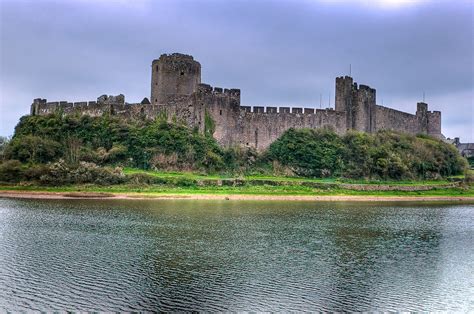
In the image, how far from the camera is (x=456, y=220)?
25.7m

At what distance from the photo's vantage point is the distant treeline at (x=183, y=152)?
122 feet

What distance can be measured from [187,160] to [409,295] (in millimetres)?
28089

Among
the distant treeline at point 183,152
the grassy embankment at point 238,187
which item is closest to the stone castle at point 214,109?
the distant treeline at point 183,152

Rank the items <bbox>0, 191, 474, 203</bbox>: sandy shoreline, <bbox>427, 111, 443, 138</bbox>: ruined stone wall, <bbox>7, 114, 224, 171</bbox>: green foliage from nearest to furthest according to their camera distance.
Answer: <bbox>0, 191, 474, 203</bbox>: sandy shoreline
<bbox>7, 114, 224, 171</bbox>: green foliage
<bbox>427, 111, 443, 138</bbox>: ruined stone wall

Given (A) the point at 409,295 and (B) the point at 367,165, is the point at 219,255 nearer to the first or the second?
(A) the point at 409,295

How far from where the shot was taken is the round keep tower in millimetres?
41469

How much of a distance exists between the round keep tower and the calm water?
1811cm

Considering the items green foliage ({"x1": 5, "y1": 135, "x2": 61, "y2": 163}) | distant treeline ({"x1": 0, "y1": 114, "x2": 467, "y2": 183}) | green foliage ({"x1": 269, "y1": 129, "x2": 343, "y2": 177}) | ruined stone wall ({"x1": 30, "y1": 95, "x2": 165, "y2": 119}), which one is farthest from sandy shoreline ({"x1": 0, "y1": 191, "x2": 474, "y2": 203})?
ruined stone wall ({"x1": 30, "y1": 95, "x2": 165, "y2": 119})

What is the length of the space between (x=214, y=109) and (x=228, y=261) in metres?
26.9

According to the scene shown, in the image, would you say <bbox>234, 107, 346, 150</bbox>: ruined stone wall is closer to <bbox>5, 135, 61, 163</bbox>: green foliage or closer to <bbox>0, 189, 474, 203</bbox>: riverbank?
<bbox>0, 189, 474, 203</bbox>: riverbank

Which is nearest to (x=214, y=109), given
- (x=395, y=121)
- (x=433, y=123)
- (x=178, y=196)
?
(x=178, y=196)

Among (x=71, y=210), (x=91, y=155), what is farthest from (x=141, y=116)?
(x=71, y=210)

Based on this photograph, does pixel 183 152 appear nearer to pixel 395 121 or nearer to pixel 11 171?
pixel 11 171

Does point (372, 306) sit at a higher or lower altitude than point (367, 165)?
lower
